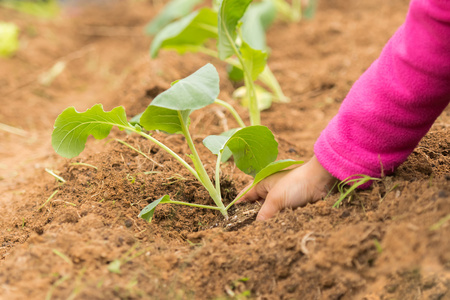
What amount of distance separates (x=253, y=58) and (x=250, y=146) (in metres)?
0.53

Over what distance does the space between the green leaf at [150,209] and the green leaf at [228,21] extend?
675 millimetres

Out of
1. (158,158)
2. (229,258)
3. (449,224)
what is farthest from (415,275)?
(158,158)

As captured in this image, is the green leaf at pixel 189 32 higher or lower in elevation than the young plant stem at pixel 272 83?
higher

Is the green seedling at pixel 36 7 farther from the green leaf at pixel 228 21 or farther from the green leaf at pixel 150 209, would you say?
the green leaf at pixel 150 209

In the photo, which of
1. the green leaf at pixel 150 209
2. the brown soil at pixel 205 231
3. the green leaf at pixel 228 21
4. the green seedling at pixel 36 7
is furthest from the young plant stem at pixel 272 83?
the green seedling at pixel 36 7

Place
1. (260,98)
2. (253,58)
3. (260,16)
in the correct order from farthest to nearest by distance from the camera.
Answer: (260,16) < (260,98) < (253,58)

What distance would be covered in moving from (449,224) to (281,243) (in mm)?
361

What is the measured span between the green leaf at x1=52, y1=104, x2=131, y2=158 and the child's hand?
0.46 meters

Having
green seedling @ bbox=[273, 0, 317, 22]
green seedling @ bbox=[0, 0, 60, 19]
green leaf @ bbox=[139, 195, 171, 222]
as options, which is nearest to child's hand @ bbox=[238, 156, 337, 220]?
green leaf @ bbox=[139, 195, 171, 222]

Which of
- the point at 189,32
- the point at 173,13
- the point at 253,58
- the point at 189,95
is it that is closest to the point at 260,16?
the point at 173,13

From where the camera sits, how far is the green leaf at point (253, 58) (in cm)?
175

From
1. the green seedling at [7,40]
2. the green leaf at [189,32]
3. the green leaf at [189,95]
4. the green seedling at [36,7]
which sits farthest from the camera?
the green seedling at [36,7]

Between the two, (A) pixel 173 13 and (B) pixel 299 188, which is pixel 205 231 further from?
(A) pixel 173 13

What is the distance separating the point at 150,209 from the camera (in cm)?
127
